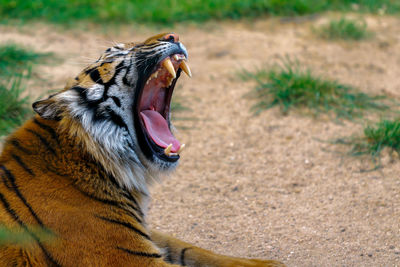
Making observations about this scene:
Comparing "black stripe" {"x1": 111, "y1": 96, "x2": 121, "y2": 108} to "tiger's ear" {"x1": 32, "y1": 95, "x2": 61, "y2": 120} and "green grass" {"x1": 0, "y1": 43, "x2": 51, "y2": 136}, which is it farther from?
"green grass" {"x1": 0, "y1": 43, "x2": 51, "y2": 136}

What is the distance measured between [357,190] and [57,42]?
11.9 ft

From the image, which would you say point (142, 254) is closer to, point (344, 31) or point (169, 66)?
point (169, 66)

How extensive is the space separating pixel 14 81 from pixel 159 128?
1958 millimetres

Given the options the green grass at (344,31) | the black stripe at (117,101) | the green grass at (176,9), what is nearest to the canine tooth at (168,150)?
the black stripe at (117,101)

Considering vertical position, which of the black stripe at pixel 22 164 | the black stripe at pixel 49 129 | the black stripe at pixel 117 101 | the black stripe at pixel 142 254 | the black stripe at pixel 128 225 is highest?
the black stripe at pixel 117 101

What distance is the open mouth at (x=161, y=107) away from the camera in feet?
8.14

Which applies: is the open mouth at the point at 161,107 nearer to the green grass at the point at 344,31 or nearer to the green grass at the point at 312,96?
the green grass at the point at 312,96

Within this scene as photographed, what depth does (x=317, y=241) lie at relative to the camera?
2.84 m

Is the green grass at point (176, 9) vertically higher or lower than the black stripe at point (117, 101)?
lower

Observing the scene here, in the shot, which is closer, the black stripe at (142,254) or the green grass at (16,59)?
the black stripe at (142,254)

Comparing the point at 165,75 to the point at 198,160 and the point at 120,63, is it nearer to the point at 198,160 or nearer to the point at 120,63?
the point at 120,63

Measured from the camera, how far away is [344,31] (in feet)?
18.2

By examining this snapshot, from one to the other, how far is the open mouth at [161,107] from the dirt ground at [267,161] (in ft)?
1.33

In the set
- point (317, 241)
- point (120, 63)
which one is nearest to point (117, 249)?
point (120, 63)
